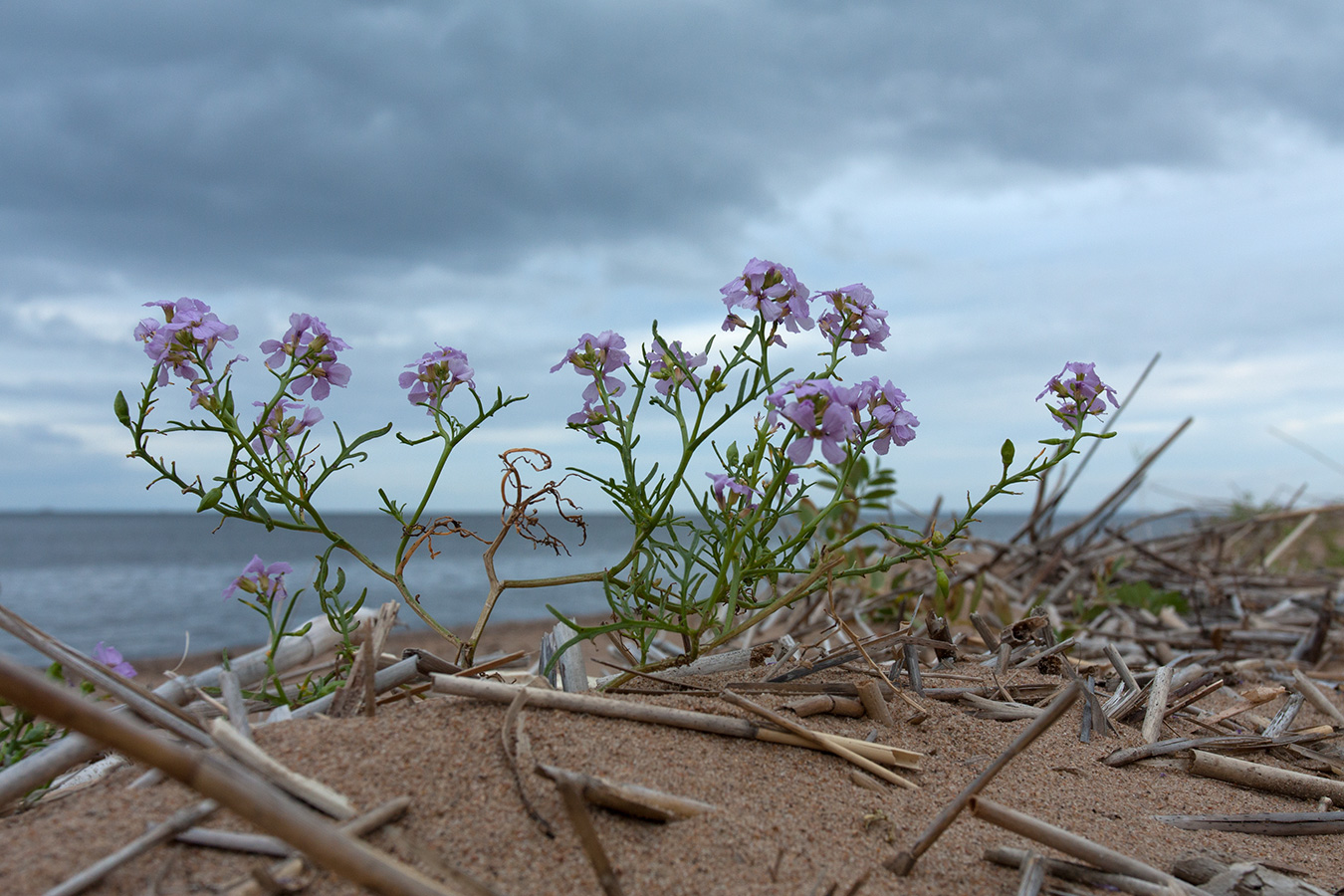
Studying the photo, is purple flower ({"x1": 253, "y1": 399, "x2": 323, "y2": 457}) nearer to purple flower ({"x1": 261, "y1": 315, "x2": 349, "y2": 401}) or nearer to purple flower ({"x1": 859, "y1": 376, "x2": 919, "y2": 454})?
purple flower ({"x1": 261, "y1": 315, "x2": 349, "y2": 401})

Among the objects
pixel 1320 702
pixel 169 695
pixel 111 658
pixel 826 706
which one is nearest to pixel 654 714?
Result: pixel 826 706

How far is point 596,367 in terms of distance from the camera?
2348 millimetres

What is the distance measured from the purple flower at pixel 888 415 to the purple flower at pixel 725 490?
0.35m

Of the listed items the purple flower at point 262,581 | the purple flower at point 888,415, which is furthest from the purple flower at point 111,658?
the purple flower at point 888,415

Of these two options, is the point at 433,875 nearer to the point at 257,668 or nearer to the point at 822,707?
the point at 822,707

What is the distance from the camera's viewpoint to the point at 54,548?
205 feet

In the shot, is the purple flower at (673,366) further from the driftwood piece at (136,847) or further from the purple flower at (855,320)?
the driftwood piece at (136,847)

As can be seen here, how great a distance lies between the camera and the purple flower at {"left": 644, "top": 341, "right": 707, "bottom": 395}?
2343 mm

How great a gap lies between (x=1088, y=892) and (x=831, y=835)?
462mm

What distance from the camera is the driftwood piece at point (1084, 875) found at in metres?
1.53

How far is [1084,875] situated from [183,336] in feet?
7.70

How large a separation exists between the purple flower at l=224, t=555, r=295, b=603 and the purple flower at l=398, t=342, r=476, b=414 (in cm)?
58

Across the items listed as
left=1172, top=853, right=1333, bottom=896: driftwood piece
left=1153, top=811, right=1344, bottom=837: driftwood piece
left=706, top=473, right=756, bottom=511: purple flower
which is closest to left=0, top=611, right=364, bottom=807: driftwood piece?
left=706, top=473, right=756, bottom=511: purple flower

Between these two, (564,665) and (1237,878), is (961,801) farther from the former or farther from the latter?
(564,665)
